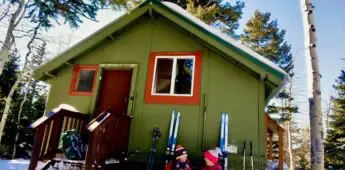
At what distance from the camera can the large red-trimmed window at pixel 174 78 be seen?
6.88 meters

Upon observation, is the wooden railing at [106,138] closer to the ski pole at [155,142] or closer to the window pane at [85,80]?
the ski pole at [155,142]

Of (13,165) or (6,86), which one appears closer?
(13,165)

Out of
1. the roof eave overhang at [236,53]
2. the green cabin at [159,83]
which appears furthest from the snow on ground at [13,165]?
the roof eave overhang at [236,53]

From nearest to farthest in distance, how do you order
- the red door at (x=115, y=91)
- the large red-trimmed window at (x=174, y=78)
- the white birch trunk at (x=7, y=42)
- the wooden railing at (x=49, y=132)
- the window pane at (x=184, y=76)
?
1. the wooden railing at (x=49, y=132)
2. the large red-trimmed window at (x=174, y=78)
3. the window pane at (x=184, y=76)
4. the red door at (x=115, y=91)
5. the white birch trunk at (x=7, y=42)

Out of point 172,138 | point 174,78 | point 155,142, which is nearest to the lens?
point 155,142

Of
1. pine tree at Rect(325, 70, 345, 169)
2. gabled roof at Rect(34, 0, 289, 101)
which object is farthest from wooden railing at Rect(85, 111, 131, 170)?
pine tree at Rect(325, 70, 345, 169)

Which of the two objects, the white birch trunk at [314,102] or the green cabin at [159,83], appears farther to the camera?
the green cabin at [159,83]

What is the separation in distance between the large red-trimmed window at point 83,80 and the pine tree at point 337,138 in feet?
61.9

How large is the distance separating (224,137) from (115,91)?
10.9ft

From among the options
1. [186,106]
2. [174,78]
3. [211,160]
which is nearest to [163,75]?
[174,78]

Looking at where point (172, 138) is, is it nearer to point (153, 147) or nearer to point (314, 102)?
point (153, 147)

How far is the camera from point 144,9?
749cm

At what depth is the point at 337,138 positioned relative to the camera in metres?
20.3

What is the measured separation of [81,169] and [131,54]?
3.26 meters
